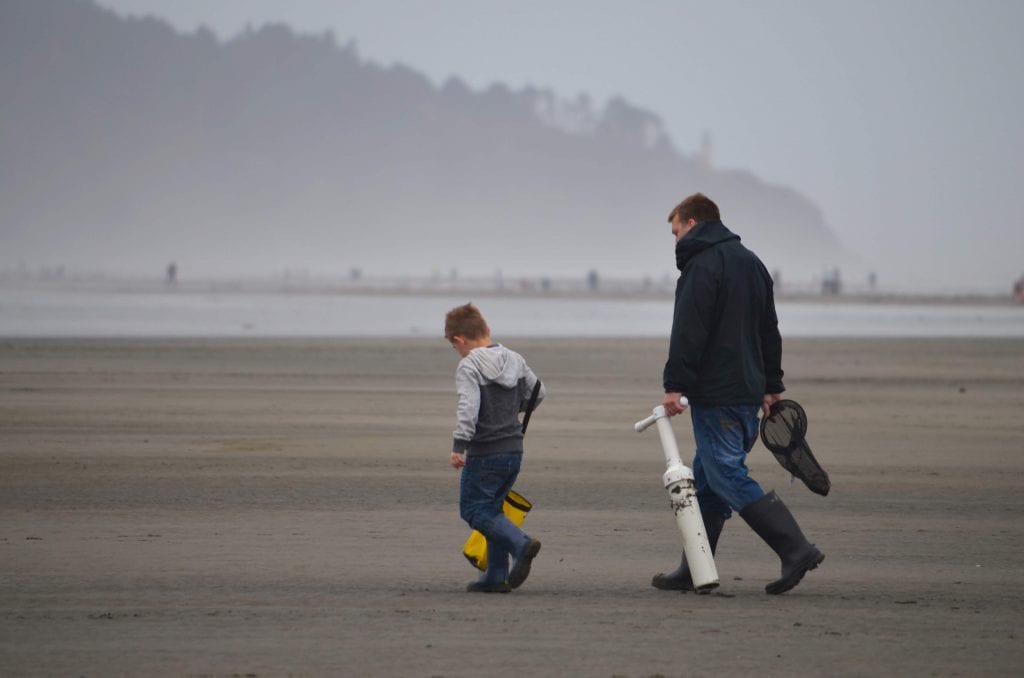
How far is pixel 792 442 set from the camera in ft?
27.0

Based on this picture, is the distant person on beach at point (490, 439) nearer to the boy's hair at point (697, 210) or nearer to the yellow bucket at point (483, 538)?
the yellow bucket at point (483, 538)

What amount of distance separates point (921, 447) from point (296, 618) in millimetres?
8790

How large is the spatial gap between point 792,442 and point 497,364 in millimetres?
1580

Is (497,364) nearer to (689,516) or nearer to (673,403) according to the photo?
(673,403)

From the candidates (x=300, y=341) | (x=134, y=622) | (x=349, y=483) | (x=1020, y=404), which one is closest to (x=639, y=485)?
(x=349, y=483)

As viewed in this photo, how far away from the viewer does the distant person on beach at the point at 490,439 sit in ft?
25.7

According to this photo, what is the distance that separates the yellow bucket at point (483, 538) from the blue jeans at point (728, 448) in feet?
3.16

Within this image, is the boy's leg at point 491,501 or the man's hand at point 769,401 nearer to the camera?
the boy's leg at point 491,501

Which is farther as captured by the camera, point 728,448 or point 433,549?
point 433,549

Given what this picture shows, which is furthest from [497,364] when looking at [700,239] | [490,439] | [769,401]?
[769,401]

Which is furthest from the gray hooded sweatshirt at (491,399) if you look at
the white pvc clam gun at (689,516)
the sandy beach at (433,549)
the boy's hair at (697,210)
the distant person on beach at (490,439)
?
the boy's hair at (697,210)

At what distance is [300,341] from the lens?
32781 mm

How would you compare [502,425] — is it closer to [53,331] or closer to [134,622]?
[134,622]

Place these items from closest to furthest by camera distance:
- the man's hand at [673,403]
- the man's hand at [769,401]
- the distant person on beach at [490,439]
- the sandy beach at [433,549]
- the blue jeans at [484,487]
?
the sandy beach at [433,549], the man's hand at [673,403], the distant person on beach at [490,439], the blue jeans at [484,487], the man's hand at [769,401]
